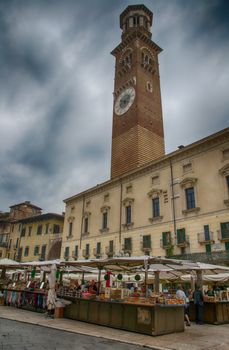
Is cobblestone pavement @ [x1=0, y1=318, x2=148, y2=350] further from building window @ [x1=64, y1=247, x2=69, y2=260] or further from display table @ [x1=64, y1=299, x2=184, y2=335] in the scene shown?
building window @ [x1=64, y1=247, x2=69, y2=260]

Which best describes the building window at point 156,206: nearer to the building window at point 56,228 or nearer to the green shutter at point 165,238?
the green shutter at point 165,238

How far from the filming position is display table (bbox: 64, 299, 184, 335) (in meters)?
10.5

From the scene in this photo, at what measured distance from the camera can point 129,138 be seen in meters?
40.9

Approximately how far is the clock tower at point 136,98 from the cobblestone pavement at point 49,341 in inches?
1120

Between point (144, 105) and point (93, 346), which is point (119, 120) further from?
point (93, 346)

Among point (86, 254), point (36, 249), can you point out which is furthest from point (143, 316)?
point (36, 249)

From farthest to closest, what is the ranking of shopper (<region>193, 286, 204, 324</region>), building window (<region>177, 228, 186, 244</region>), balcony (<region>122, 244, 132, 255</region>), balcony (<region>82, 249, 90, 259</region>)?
balcony (<region>82, 249, 90, 259</region>), balcony (<region>122, 244, 132, 255</region>), building window (<region>177, 228, 186, 244</region>), shopper (<region>193, 286, 204, 324</region>)

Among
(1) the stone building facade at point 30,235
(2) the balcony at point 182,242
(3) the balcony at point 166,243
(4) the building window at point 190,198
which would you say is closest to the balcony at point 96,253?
(3) the balcony at point 166,243

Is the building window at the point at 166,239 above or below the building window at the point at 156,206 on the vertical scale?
below

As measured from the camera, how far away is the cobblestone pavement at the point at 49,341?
25.0 feet

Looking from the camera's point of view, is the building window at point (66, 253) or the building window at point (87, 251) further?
the building window at point (66, 253)

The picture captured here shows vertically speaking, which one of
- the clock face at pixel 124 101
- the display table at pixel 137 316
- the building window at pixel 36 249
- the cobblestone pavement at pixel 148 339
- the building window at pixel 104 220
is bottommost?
the cobblestone pavement at pixel 148 339

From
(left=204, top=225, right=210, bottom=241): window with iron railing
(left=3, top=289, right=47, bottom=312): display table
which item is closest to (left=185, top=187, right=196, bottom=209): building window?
(left=204, top=225, right=210, bottom=241): window with iron railing

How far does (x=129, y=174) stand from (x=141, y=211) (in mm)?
5192
